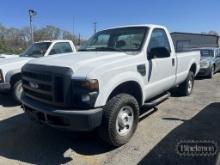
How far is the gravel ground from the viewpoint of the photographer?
12.6 feet

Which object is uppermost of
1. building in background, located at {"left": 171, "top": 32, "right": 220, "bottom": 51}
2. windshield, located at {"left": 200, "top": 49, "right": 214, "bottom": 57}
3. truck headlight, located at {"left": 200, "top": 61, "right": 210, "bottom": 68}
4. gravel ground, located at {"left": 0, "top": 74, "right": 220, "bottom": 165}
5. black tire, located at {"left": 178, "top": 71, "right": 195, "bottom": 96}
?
building in background, located at {"left": 171, "top": 32, "right": 220, "bottom": 51}

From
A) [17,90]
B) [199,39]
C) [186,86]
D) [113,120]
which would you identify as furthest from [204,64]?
[199,39]

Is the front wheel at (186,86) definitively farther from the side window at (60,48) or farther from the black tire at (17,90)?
the black tire at (17,90)

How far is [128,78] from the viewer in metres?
4.16

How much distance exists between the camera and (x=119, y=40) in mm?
5281

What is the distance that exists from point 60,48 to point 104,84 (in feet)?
16.6

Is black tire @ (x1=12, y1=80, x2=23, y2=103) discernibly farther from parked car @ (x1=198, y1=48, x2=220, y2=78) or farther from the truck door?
parked car @ (x1=198, y1=48, x2=220, y2=78)

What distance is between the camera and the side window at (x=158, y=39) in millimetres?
5068

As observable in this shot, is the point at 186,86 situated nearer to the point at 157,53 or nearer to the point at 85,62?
the point at 157,53

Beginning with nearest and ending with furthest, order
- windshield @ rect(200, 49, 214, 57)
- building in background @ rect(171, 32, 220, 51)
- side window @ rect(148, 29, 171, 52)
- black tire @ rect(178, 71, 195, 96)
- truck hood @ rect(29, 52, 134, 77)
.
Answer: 1. truck hood @ rect(29, 52, 134, 77)
2. side window @ rect(148, 29, 171, 52)
3. black tire @ rect(178, 71, 195, 96)
4. windshield @ rect(200, 49, 214, 57)
5. building in background @ rect(171, 32, 220, 51)

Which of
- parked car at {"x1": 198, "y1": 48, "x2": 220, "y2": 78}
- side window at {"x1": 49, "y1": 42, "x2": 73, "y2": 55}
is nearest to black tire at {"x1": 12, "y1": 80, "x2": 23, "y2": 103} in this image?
side window at {"x1": 49, "y1": 42, "x2": 73, "y2": 55}

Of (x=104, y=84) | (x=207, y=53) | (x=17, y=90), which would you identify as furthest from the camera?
(x=207, y=53)

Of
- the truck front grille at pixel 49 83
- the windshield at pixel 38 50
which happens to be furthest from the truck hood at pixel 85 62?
the windshield at pixel 38 50

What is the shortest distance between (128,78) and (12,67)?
4.17 m
